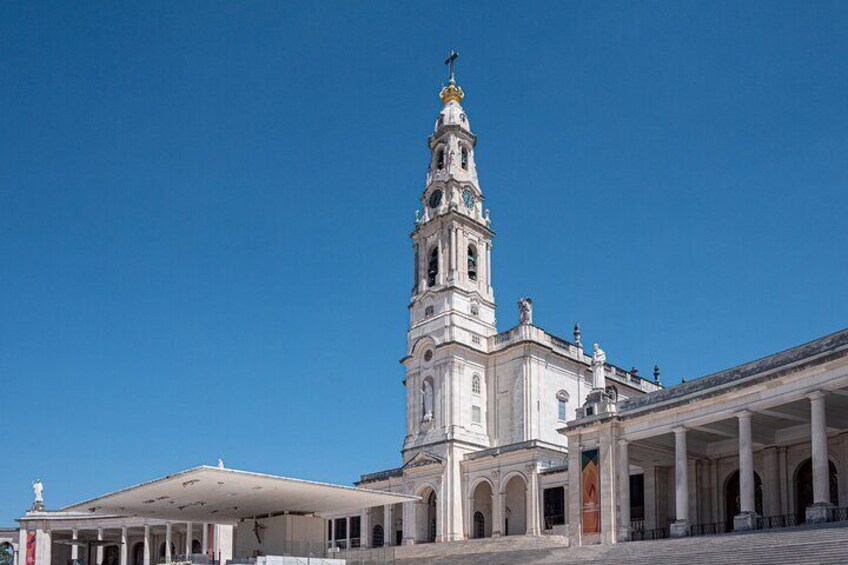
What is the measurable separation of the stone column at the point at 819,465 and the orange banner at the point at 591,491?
A: 37.6 ft

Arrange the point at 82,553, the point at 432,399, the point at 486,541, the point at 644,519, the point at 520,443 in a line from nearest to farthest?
1. the point at 644,519
2. the point at 486,541
3. the point at 520,443
4. the point at 432,399
5. the point at 82,553

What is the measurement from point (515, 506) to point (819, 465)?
28913 millimetres

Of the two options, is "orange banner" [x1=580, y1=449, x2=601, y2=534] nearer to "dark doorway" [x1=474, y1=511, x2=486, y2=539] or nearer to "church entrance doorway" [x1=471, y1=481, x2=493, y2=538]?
"church entrance doorway" [x1=471, y1=481, x2=493, y2=538]

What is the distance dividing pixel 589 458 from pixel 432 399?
21303 mm

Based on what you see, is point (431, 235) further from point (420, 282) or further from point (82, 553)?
point (82, 553)

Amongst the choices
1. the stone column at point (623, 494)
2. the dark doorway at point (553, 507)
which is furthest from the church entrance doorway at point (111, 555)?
the stone column at point (623, 494)

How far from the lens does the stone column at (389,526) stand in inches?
2606

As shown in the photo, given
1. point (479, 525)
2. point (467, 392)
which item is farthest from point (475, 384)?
point (479, 525)

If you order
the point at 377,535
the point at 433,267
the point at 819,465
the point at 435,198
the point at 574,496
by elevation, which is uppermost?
the point at 435,198

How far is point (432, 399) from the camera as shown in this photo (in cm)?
6512

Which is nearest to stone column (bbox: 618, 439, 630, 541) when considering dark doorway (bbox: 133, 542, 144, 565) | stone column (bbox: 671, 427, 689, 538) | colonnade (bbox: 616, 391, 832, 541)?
colonnade (bbox: 616, 391, 832, 541)

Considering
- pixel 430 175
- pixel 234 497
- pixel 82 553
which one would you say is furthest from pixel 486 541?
pixel 82 553

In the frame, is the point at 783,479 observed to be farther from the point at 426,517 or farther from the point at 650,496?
the point at 426,517

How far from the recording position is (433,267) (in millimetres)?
68500
